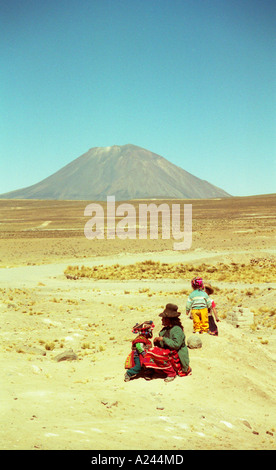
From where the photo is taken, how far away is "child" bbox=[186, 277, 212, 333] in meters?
10.4

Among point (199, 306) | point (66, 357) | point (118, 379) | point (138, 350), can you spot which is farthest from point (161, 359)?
point (66, 357)

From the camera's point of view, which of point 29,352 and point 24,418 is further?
point 29,352

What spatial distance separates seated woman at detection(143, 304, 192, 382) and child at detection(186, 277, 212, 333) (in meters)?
1.82

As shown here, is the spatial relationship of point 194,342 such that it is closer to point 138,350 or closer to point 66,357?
point 138,350

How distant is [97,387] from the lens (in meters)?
→ 8.73

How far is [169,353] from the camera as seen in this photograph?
28.3 feet

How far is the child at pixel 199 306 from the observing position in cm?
1037

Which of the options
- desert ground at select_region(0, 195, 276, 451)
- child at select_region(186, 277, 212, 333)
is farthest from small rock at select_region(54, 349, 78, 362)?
child at select_region(186, 277, 212, 333)

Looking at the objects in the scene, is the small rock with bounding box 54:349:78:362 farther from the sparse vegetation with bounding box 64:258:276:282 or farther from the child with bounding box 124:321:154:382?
the sparse vegetation with bounding box 64:258:276:282

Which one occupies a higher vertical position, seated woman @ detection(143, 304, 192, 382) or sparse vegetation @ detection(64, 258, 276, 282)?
sparse vegetation @ detection(64, 258, 276, 282)

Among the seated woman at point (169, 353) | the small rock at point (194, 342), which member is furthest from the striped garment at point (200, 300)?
the seated woman at point (169, 353)
